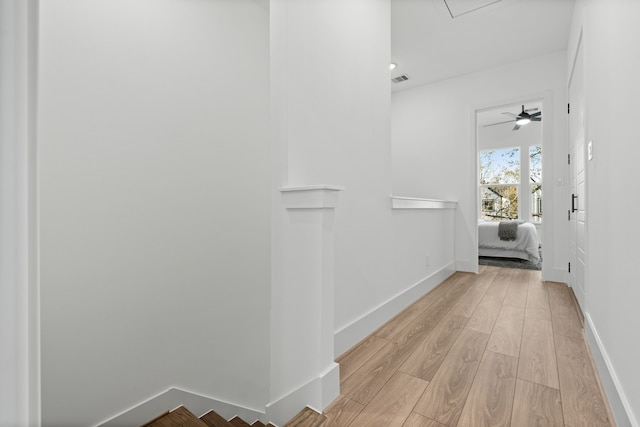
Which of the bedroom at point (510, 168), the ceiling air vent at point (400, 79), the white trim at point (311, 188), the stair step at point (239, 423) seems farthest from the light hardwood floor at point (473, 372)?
the bedroom at point (510, 168)

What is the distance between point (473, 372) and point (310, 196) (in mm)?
1174

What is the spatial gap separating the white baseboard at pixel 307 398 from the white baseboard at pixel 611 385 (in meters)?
1.00

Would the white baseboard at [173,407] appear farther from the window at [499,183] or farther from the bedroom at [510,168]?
the window at [499,183]

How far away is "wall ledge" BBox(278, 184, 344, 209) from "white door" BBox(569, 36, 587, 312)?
5.74 feet

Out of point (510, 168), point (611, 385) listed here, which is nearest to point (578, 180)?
point (611, 385)

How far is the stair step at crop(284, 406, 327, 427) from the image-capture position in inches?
46.6

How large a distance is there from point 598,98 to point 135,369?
2873mm

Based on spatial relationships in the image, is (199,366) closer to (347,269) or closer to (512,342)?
(347,269)

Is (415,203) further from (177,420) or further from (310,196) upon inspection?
(177,420)

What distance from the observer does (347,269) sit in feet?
5.73

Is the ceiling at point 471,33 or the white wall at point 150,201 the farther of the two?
the ceiling at point 471,33

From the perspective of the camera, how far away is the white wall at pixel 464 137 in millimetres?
3273

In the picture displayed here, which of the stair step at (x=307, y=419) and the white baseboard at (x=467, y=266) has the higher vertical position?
the white baseboard at (x=467, y=266)

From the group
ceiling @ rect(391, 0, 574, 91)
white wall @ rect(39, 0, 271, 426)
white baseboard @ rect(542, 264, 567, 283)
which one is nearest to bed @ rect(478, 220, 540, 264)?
white baseboard @ rect(542, 264, 567, 283)
